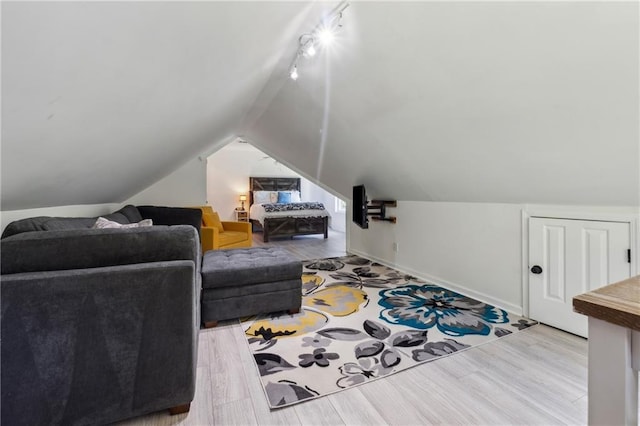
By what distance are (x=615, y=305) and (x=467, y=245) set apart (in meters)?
2.69

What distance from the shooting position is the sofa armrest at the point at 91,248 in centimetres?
121

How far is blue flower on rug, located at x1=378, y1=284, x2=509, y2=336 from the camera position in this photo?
7.62 ft

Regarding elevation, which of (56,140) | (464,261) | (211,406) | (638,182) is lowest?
(211,406)

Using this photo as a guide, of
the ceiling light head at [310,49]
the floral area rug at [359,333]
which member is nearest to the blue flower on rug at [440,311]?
the floral area rug at [359,333]

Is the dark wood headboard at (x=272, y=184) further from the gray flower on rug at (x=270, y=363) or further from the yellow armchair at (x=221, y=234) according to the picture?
the gray flower on rug at (x=270, y=363)

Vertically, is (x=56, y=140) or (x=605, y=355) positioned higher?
(x=56, y=140)

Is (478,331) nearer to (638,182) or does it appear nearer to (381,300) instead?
(381,300)

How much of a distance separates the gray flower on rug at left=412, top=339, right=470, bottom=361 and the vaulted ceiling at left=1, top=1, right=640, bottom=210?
54.5 inches

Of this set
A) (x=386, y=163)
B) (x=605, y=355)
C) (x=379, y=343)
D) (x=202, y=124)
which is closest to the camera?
(x=605, y=355)

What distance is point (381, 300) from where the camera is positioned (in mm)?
2918

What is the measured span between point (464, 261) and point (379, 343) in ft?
5.15

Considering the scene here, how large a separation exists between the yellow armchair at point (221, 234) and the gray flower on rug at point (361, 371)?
119 inches

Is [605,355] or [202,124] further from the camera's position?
[202,124]

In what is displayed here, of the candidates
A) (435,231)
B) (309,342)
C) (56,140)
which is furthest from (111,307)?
(435,231)
